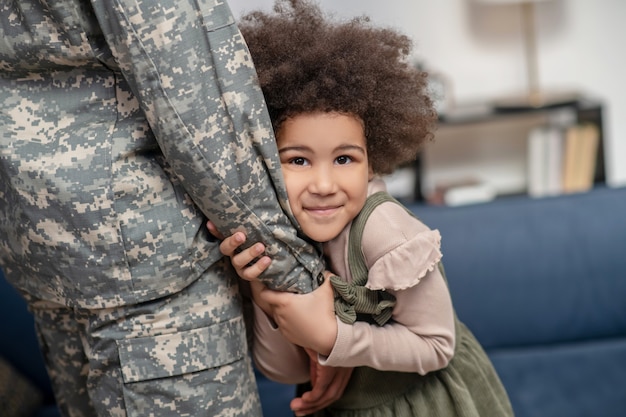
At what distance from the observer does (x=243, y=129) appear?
112 centimetres

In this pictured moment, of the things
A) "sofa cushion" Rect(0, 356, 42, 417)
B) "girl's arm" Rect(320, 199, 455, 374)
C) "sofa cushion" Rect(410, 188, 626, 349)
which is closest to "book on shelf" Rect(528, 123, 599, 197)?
"sofa cushion" Rect(410, 188, 626, 349)

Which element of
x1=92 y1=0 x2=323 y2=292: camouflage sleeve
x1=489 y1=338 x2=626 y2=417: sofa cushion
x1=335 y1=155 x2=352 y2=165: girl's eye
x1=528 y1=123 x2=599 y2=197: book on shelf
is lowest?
x1=489 y1=338 x2=626 y2=417: sofa cushion

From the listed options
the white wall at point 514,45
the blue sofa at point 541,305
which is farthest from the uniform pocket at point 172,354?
the white wall at point 514,45

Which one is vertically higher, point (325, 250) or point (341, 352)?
point (325, 250)

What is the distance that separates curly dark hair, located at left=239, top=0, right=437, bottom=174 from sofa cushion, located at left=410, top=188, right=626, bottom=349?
78cm

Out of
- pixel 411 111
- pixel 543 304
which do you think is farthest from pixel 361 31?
pixel 543 304

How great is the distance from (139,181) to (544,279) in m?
1.20

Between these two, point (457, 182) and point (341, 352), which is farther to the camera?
point (457, 182)

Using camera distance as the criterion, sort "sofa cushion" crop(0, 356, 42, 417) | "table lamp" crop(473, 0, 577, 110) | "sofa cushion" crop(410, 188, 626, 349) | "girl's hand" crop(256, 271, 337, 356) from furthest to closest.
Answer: "table lamp" crop(473, 0, 577, 110), "sofa cushion" crop(410, 188, 626, 349), "sofa cushion" crop(0, 356, 42, 417), "girl's hand" crop(256, 271, 337, 356)

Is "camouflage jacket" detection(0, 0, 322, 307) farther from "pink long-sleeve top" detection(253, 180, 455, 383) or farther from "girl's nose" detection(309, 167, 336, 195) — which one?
"pink long-sleeve top" detection(253, 180, 455, 383)

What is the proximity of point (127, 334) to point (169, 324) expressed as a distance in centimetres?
6

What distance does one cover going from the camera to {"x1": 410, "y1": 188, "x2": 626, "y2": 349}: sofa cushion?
6.65 feet

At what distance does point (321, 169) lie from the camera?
1234mm

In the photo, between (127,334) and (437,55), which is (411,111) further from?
(437,55)
